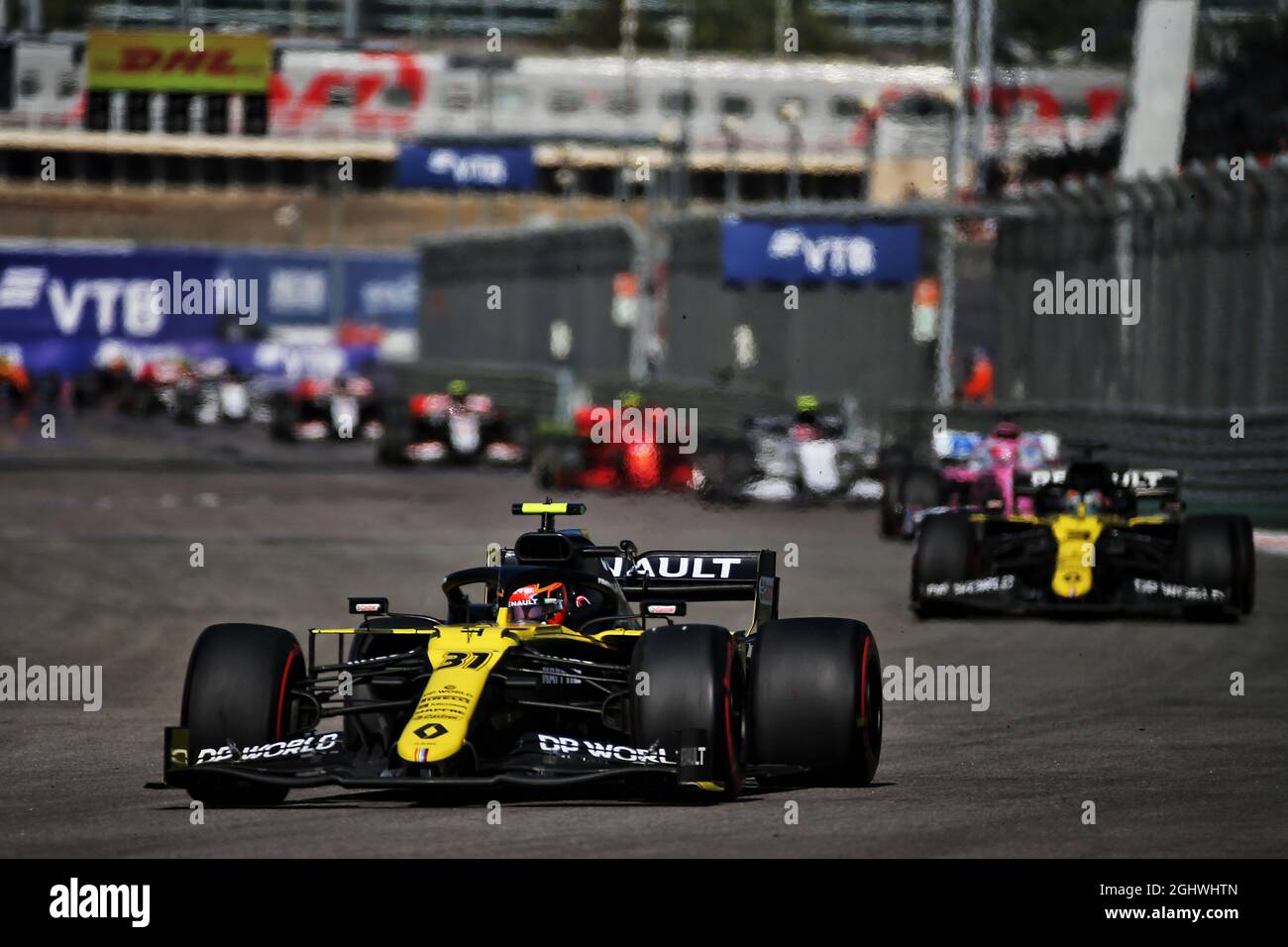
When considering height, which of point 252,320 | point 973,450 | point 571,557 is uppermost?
point 571,557

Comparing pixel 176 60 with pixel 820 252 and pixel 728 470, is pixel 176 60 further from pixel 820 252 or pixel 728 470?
pixel 728 470

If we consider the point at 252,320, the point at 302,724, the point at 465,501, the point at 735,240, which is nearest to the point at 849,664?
the point at 302,724

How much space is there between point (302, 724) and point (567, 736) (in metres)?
1.08

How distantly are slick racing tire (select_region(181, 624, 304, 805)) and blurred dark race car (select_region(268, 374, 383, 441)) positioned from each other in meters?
33.1

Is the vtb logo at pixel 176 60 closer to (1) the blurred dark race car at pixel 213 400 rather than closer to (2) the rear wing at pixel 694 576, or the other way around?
(1) the blurred dark race car at pixel 213 400

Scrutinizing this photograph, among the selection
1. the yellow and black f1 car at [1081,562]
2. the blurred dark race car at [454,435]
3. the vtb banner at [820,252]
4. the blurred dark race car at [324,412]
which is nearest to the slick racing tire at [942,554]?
the yellow and black f1 car at [1081,562]

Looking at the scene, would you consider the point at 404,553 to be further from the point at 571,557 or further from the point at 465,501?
the point at 571,557

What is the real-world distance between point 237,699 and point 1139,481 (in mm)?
10343

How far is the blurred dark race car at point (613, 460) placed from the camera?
30.4 meters

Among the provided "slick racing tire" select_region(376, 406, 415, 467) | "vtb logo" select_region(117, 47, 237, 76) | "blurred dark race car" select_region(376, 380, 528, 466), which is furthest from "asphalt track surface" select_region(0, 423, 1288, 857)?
"vtb logo" select_region(117, 47, 237, 76)

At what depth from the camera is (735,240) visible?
40375 mm

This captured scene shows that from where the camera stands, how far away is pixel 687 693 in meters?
9.43

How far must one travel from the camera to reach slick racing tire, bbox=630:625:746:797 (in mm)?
9414
